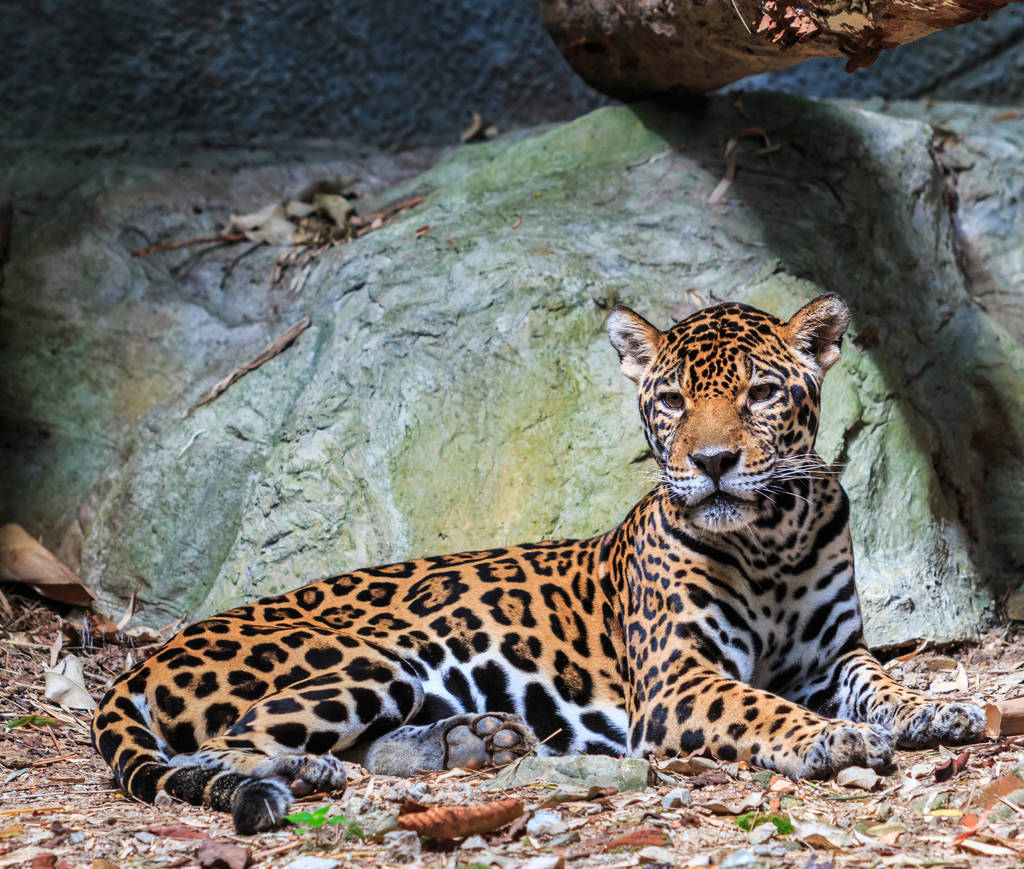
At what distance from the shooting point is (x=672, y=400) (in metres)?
5.79

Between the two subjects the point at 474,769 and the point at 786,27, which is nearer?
the point at 474,769

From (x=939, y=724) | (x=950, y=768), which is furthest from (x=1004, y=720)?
(x=950, y=768)

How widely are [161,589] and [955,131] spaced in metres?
7.57

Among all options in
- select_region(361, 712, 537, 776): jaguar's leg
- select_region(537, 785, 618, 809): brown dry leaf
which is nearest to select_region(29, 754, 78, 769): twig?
select_region(361, 712, 537, 776): jaguar's leg

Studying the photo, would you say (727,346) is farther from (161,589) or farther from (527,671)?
(161,589)

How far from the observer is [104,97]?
11.2 m

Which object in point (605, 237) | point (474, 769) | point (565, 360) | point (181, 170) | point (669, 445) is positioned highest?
point (181, 170)

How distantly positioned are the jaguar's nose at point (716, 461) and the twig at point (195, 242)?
600 cm

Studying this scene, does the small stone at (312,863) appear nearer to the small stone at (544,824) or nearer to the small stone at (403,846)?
the small stone at (403,846)

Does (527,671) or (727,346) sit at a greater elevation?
(727,346)

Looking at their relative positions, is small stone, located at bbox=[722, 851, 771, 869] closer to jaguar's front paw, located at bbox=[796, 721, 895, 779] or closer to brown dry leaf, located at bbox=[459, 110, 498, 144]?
jaguar's front paw, located at bbox=[796, 721, 895, 779]

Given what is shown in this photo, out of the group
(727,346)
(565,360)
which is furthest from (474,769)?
(565,360)

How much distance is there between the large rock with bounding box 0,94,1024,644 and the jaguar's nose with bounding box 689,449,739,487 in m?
2.14

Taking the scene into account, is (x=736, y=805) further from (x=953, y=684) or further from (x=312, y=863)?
(x=953, y=684)
